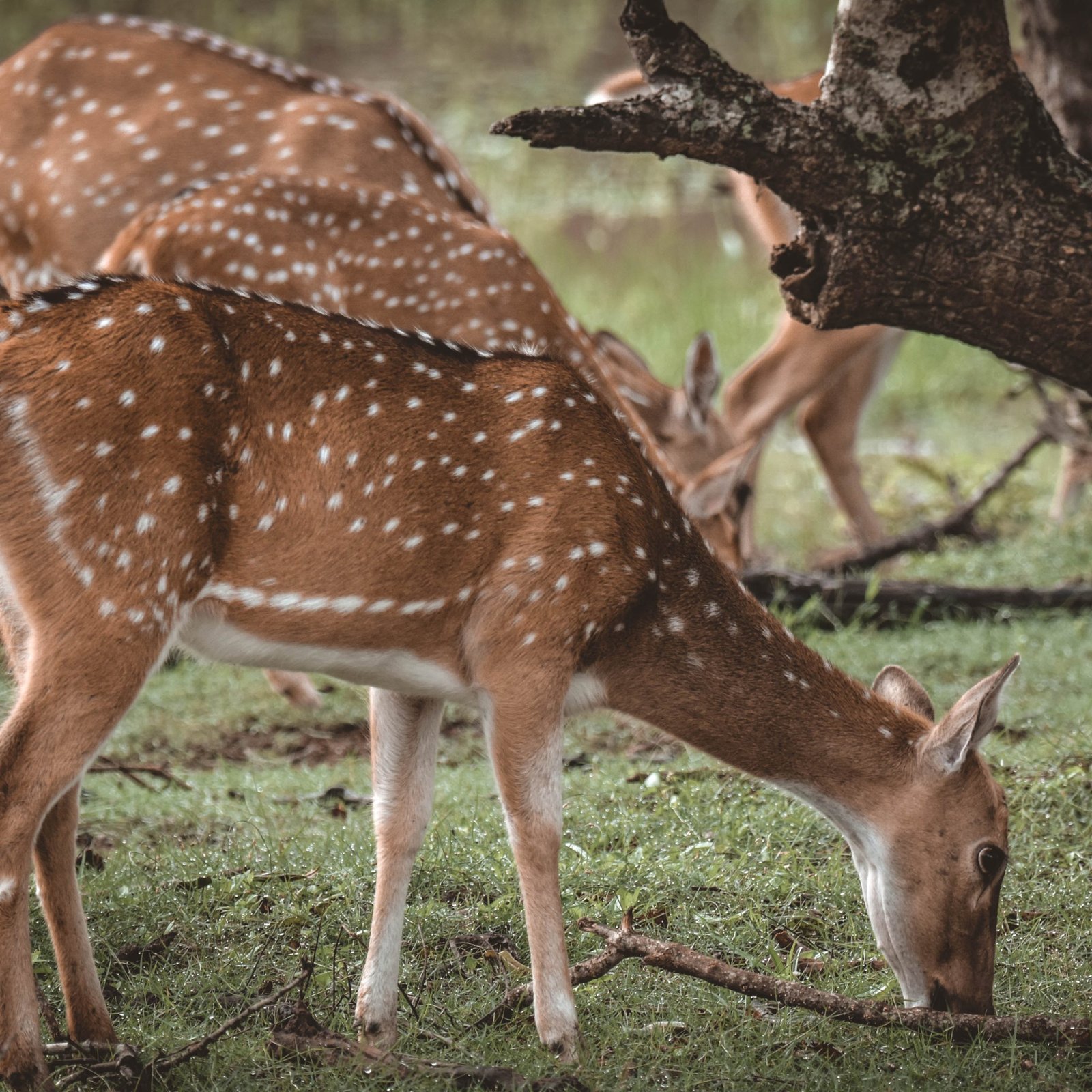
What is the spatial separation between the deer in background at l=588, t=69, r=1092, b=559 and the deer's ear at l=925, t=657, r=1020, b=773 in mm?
3240

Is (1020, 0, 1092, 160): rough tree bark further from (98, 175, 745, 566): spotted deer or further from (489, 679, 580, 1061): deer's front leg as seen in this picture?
(489, 679, 580, 1061): deer's front leg

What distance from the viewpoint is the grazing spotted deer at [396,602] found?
328 cm

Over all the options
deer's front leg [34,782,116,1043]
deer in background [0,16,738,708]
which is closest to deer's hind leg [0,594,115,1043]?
deer's front leg [34,782,116,1043]

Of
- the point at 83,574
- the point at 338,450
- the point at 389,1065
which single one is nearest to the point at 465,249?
the point at 338,450

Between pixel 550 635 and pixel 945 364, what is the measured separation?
8.57 metres

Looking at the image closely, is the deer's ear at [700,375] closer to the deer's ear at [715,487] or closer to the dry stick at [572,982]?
the deer's ear at [715,487]

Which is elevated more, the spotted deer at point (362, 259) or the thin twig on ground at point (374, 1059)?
the spotted deer at point (362, 259)

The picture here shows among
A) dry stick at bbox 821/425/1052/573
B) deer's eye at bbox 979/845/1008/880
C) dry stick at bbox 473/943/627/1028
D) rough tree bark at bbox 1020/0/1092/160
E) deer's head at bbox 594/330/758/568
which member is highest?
rough tree bark at bbox 1020/0/1092/160

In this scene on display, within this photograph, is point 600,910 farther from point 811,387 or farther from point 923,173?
point 811,387

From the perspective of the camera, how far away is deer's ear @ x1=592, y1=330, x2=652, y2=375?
25.7ft

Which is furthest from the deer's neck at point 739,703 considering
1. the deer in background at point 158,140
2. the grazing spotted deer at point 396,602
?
the deer in background at point 158,140

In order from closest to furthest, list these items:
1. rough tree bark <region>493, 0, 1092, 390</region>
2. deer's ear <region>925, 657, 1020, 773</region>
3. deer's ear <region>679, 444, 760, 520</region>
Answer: deer's ear <region>925, 657, 1020, 773</region> < rough tree bark <region>493, 0, 1092, 390</region> < deer's ear <region>679, 444, 760, 520</region>

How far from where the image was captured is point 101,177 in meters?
6.98

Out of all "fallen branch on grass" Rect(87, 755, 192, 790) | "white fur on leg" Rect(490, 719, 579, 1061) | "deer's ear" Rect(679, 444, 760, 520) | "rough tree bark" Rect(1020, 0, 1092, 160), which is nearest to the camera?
"white fur on leg" Rect(490, 719, 579, 1061)
